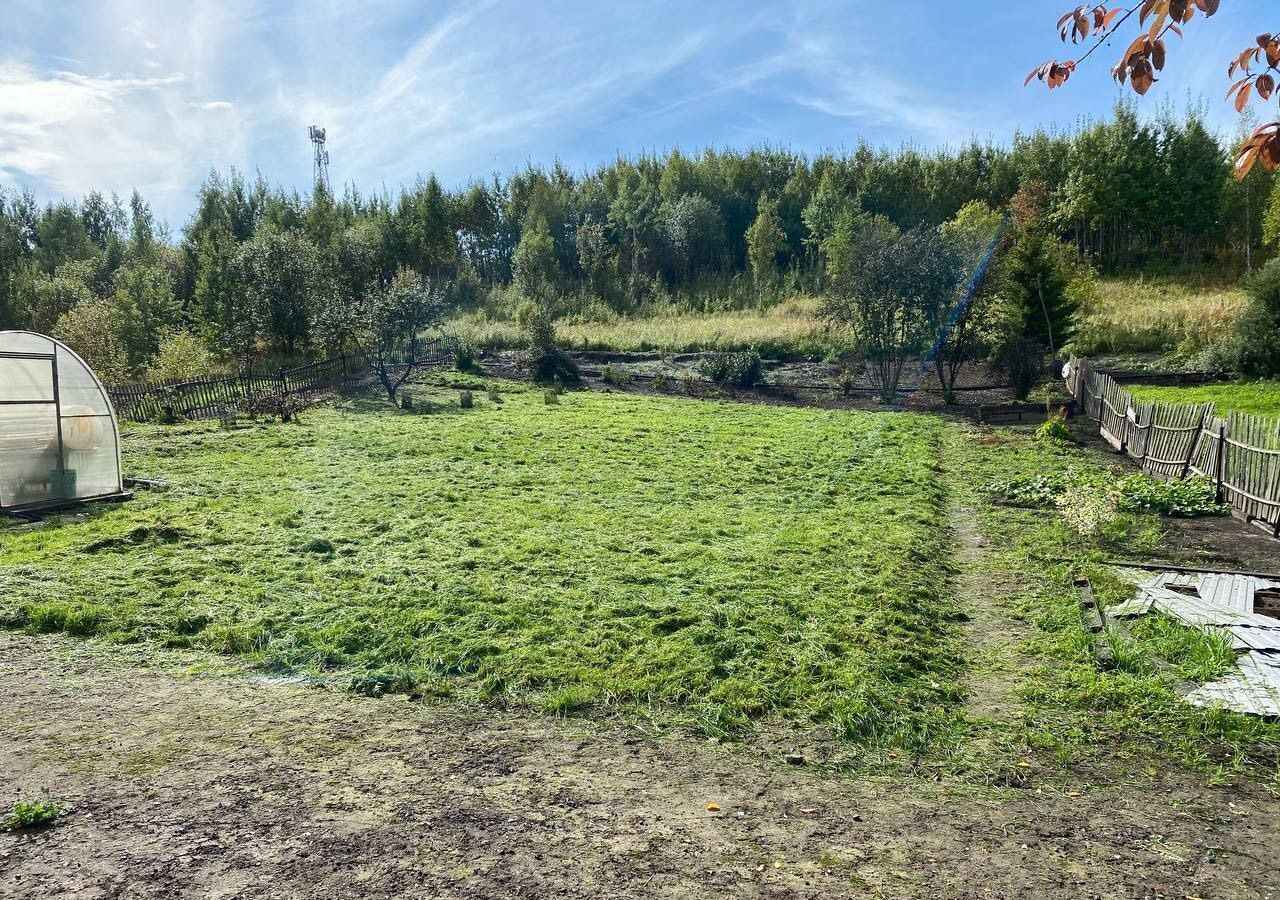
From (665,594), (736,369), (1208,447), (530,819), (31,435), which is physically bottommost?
(530,819)

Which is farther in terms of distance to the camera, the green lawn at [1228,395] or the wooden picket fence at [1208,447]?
the green lawn at [1228,395]

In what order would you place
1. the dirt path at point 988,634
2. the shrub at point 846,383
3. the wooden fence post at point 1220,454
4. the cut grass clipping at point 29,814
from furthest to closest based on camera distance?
the shrub at point 846,383, the wooden fence post at point 1220,454, the dirt path at point 988,634, the cut grass clipping at point 29,814

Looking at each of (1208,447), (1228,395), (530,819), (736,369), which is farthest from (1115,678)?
(736,369)

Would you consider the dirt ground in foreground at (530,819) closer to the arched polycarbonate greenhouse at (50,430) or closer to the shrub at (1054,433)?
the arched polycarbonate greenhouse at (50,430)

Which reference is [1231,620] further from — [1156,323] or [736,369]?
[1156,323]

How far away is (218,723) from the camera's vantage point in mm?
4926

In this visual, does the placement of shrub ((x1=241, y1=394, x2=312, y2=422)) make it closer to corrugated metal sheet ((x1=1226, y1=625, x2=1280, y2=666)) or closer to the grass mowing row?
the grass mowing row

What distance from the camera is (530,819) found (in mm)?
3891

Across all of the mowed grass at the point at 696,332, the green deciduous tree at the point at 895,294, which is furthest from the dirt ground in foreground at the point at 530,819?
the mowed grass at the point at 696,332

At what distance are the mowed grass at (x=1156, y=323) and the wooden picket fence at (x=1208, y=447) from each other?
12678 millimetres

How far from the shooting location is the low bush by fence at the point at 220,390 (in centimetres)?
1991

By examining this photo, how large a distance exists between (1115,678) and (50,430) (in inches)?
525

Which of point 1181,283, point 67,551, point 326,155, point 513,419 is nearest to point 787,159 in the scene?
point 1181,283

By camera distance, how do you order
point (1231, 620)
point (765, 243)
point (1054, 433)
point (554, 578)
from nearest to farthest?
point (1231, 620), point (554, 578), point (1054, 433), point (765, 243)
